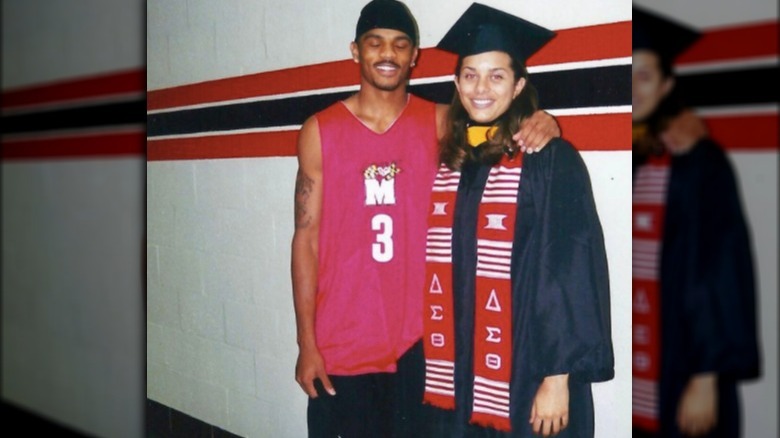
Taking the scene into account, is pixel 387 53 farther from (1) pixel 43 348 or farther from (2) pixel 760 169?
(1) pixel 43 348

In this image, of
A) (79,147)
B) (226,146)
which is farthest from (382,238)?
(79,147)

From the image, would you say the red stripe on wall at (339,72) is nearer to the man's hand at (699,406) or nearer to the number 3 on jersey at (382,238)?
the number 3 on jersey at (382,238)

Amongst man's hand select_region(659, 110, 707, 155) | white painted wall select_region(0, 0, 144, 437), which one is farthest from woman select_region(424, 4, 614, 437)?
white painted wall select_region(0, 0, 144, 437)

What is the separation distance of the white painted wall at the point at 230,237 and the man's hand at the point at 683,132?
108 cm

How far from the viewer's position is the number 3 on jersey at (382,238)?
1726 mm

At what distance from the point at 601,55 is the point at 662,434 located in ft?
4.82

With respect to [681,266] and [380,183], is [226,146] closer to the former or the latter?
[380,183]

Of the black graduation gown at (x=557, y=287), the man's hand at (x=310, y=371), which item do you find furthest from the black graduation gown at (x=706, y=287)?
the man's hand at (x=310, y=371)

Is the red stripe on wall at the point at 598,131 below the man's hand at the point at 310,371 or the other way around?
the other way around

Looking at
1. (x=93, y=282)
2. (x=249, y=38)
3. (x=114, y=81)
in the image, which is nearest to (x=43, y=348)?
(x=93, y=282)

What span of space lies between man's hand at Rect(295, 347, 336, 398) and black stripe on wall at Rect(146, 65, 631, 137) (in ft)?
1.84

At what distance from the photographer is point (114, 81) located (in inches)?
129

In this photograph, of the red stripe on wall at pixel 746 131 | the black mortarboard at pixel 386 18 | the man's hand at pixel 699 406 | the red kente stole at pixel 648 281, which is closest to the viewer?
the black mortarboard at pixel 386 18

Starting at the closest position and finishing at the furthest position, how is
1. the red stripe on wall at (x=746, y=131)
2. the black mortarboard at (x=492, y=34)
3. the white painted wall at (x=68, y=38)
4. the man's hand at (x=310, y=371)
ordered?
the black mortarboard at (x=492, y=34)
the man's hand at (x=310, y=371)
the red stripe on wall at (x=746, y=131)
the white painted wall at (x=68, y=38)
